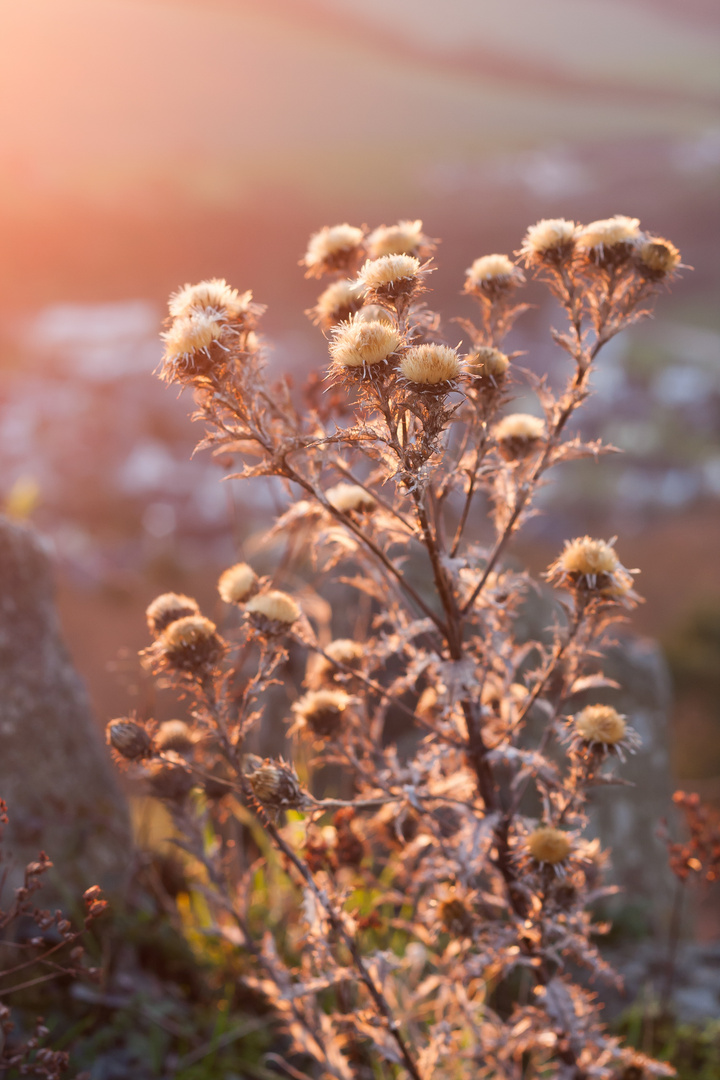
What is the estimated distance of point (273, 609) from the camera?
1.39 meters

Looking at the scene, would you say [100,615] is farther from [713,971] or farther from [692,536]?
[692,536]

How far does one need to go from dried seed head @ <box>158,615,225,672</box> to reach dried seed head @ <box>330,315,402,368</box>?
574 mm

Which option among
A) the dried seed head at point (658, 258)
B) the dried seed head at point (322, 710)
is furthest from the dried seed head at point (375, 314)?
the dried seed head at point (322, 710)

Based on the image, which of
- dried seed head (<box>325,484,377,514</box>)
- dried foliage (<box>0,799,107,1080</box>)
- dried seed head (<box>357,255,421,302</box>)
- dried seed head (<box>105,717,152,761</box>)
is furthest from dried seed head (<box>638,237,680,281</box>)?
dried foliage (<box>0,799,107,1080</box>)

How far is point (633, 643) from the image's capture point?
11.4 feet

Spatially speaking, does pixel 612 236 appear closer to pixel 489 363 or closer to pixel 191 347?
pixel 489 363

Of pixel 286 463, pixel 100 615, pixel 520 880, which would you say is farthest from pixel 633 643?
pixel 100 615

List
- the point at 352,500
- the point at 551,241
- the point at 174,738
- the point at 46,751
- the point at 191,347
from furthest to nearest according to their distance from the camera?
1. the point at 46,751
2. the point at 174,738
3. the point at 352,500
4. the point at 551,241
5. the point at 191,347

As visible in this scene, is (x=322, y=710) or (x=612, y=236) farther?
(x=322, y=710)

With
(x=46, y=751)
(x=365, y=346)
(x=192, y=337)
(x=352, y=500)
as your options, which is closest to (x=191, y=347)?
(x=192, y=337)

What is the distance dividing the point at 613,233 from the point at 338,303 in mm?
507

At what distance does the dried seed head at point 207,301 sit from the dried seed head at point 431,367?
354 mm

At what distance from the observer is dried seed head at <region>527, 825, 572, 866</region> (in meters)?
1.38

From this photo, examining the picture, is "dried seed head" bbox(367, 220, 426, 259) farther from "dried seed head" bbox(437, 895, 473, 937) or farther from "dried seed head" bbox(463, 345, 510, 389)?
"dried seed head" bbox(437, 895, 473, 937)
